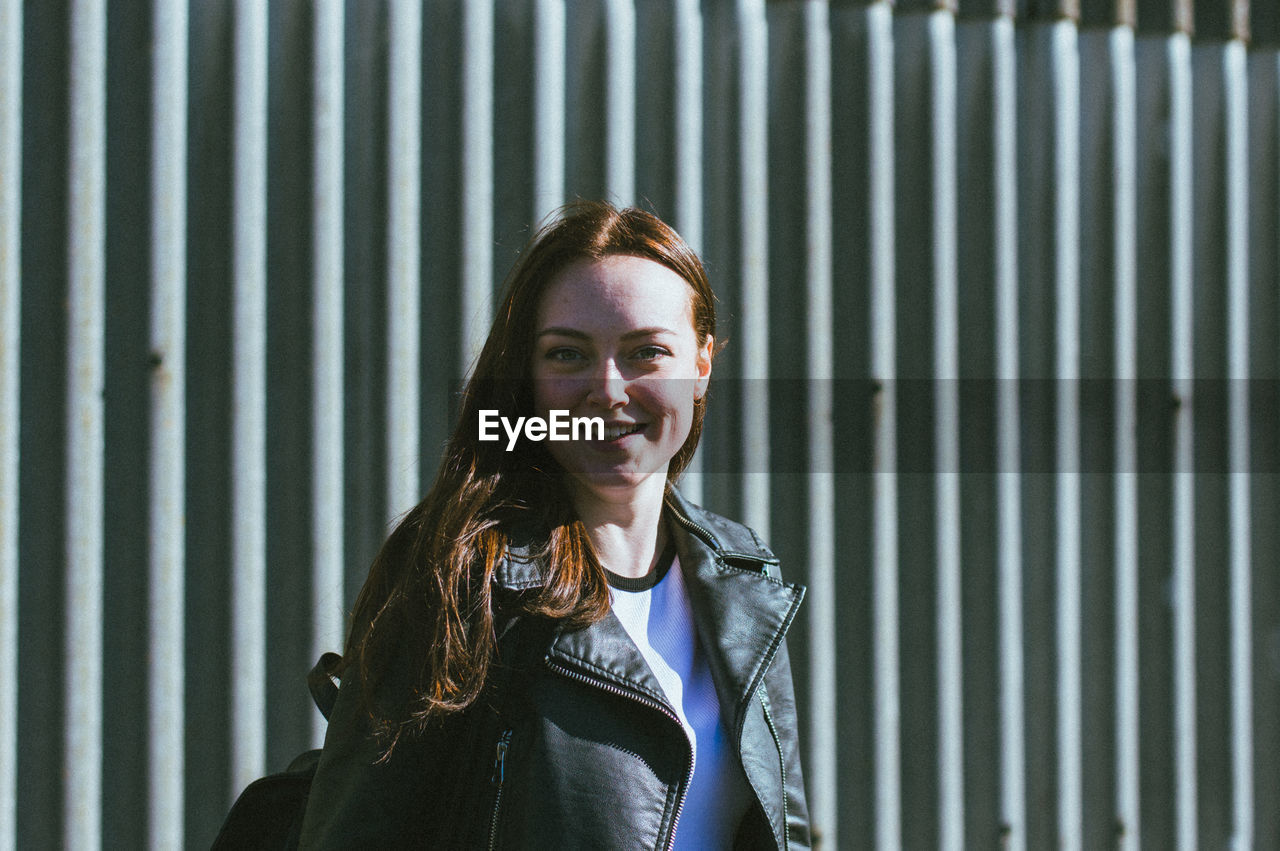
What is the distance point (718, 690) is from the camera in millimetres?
1580

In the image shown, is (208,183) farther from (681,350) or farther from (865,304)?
(865,304)

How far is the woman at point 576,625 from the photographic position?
1369 millimetres

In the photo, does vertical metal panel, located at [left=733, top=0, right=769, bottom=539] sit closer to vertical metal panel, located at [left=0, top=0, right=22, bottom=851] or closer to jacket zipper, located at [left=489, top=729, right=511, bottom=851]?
jacket zipper, located at [left=489, top=729, right=511, bottom=851]

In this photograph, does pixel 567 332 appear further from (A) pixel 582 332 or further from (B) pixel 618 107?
(B) pixel 618 107

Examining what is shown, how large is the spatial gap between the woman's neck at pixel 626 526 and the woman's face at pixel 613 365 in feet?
0.08

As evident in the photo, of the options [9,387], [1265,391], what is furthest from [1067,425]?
[9,387]

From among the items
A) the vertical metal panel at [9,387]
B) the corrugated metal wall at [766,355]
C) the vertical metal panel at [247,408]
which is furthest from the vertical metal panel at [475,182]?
the vertical metal panel at [9,387]

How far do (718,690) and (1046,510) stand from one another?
1559 mm

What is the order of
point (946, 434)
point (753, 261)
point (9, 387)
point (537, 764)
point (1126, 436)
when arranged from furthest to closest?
point (1126, 436)
point (946, 434)
point (753, 261)
point (9, 387)
point (537, 764)

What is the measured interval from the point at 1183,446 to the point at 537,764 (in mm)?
2281

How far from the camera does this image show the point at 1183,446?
2.89 metres

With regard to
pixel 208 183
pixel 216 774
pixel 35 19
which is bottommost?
pixel 216 774

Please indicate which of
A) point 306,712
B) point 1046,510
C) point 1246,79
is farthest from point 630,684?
point 1246,79

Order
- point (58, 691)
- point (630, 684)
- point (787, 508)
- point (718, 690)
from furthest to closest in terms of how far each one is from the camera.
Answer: point (787, 508) → point (58, 691) → point (718, 690) → point (630, 684)
